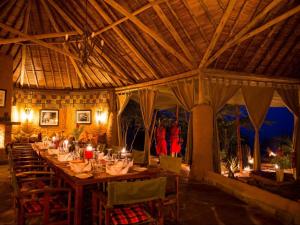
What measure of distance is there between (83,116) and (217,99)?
6.89 meters

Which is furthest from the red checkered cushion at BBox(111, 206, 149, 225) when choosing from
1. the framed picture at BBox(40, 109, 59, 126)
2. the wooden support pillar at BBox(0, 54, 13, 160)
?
the framed picture at BBox(40, 109, 59, 126)

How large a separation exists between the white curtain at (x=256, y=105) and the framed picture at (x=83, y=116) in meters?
7.02

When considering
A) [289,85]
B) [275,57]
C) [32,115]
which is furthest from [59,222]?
[32,115]

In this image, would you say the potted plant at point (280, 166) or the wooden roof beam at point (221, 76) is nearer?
the potted plant at point (280, 166)

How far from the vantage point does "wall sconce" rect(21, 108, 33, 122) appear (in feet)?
37.9

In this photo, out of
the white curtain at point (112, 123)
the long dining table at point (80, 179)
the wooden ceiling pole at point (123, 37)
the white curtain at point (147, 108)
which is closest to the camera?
the long dining table at point (80, 179)

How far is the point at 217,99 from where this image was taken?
7.34 meters

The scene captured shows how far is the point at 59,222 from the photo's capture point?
3256 mm

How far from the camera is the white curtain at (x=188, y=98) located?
720 centimetres

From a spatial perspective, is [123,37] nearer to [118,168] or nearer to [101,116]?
[101,116]

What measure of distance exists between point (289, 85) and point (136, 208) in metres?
7.57

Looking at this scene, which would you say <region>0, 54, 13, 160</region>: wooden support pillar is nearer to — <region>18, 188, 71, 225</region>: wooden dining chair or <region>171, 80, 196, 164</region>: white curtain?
<region>171, 80, 196, 164</region>: white curtain

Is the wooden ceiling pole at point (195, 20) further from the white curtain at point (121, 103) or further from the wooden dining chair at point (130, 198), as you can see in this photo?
the white curtain at point (121, 103)

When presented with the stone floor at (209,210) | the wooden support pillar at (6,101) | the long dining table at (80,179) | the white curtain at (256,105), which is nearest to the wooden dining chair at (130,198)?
the long dining table at (80,179)
